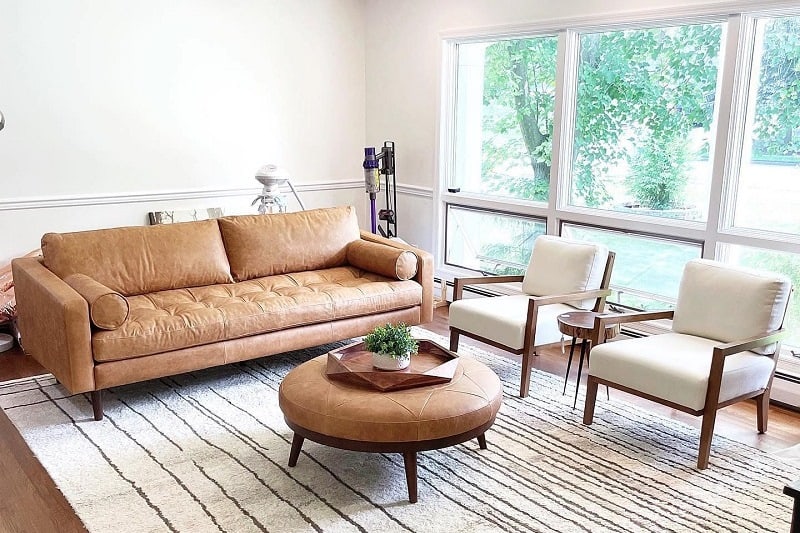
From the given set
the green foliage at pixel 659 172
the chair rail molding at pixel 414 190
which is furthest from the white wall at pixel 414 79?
the green foliage at pixel 659 172

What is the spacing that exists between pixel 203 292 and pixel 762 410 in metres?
3.10

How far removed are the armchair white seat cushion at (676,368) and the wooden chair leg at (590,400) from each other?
0.18 feet

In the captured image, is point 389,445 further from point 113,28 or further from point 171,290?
point 113,28

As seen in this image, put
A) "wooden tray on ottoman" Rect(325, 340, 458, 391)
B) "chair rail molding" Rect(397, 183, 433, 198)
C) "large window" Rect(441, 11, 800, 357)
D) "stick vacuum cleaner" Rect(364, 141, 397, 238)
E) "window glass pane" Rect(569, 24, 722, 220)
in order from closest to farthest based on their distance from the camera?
"wooden tray on ottoman" Rect(325, 340, 458, 391), "large window" Rect(441, 11, 800, 357), "window glass pane" Rect(569, 24, 722, 220), "stick vacuum cleaner" Rect(364, 141, 397, 238), "chair rail molding" Rect(397, 183, 433, 198)

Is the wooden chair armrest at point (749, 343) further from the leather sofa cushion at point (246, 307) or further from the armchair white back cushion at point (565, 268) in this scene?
the leather sofa cushion at point (246, 307)

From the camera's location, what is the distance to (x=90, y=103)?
5.31 metres

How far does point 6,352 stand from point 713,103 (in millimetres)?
4601

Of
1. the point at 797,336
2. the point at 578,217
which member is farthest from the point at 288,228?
the point at 797,336

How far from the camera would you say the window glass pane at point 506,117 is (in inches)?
209

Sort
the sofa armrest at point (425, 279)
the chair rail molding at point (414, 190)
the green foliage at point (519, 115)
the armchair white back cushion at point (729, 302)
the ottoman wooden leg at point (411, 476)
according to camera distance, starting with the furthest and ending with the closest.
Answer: the chair rail molding at point (414, 190) → the green foliage at point (519, 115) → the sofa armrest at point (425, 279) → the armchair white back cushion at point (729, 302) → the ottoman wooden leg at point (411, 476)

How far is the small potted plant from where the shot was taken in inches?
126

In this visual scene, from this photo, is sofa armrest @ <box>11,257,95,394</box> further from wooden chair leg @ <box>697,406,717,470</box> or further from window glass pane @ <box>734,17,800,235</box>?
window glass pane @ <box>734,17,800,235</box>

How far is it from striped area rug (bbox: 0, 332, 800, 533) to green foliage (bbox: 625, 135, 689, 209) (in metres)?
1.35

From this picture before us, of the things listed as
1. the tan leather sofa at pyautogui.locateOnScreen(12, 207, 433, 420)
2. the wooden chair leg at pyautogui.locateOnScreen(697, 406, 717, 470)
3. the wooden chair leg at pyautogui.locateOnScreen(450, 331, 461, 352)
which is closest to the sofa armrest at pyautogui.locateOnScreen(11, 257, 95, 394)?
the tan leather sofa at pyautogui.locateOnScreen(12, 207, 433, 420)
